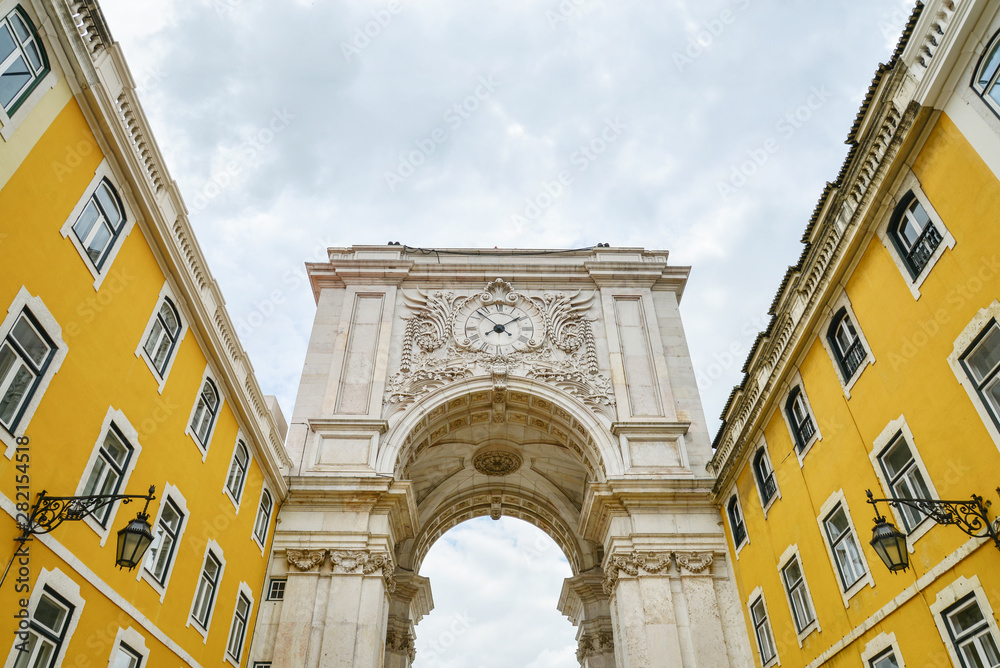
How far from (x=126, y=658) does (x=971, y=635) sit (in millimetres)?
14158

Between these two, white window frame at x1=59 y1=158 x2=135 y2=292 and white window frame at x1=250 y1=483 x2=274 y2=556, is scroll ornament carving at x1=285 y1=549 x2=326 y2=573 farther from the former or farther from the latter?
white window frame at x1=59 y1=158 x2=135 y2=292

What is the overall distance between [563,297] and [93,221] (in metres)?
19.7

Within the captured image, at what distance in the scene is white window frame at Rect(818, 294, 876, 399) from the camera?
1301 cm

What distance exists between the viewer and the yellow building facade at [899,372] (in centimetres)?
985

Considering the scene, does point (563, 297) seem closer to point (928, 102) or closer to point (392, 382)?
point (392, 382)

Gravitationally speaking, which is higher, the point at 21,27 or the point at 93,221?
the point at 21,27

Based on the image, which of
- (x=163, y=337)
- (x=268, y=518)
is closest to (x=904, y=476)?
(x=163, y=337)

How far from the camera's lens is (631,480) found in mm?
22328

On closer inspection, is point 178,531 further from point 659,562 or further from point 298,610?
point 659,562

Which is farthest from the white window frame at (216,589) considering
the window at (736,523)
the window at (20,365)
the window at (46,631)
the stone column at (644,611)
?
the window at (736,523)

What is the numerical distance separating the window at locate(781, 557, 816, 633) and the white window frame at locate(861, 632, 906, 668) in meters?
2.34

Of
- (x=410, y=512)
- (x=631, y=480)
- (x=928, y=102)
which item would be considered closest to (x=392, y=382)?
(x=410, y=512)

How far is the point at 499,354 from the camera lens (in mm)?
26734

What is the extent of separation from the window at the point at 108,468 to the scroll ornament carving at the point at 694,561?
15.9 m
